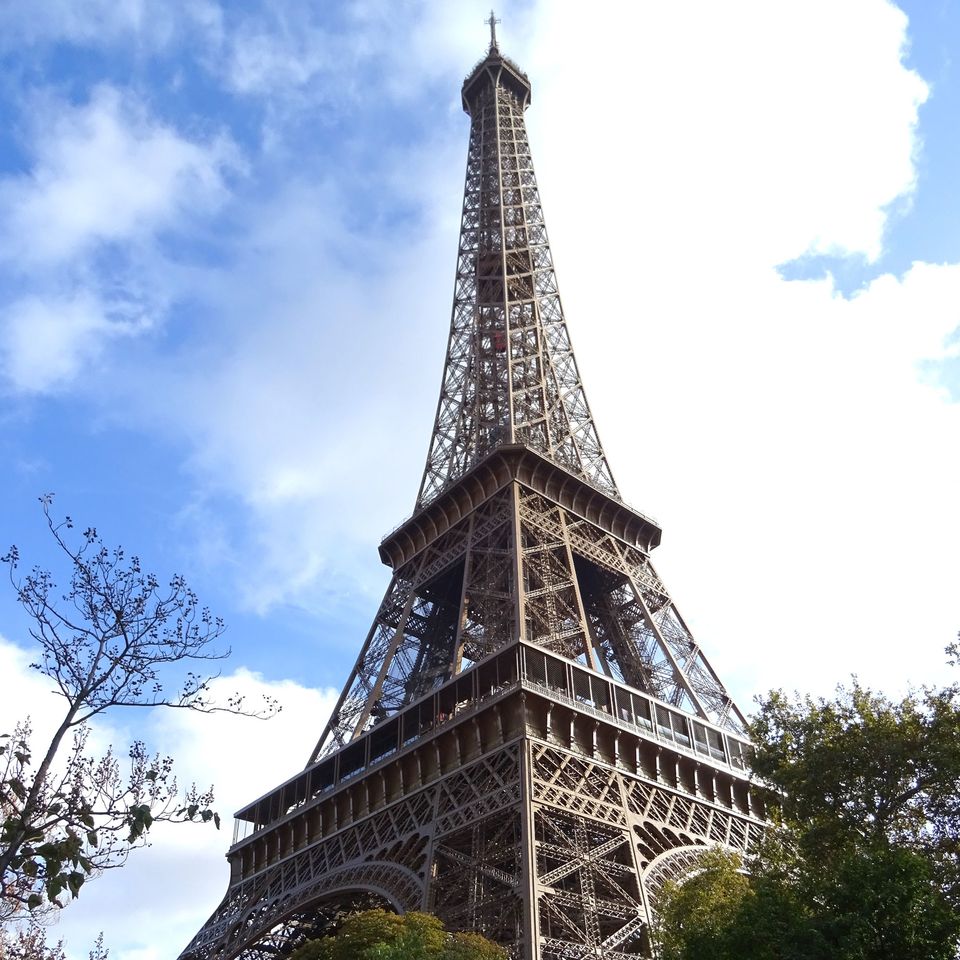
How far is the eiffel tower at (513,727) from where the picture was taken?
1045 inches

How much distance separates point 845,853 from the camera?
18.7 metres

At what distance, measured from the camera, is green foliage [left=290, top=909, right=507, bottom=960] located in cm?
1998

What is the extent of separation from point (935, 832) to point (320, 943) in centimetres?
1529

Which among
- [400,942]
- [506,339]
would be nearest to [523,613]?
[400,942]

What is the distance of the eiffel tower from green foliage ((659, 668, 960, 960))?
350cm

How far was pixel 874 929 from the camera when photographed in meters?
16.7

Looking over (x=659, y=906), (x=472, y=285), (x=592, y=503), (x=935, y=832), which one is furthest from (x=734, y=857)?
(x=472, y=285)

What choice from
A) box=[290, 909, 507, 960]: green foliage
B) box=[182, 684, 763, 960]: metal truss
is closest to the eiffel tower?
box=[182, 684, 763, 960]: metal truss

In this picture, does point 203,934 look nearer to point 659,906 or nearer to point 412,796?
point 412,796

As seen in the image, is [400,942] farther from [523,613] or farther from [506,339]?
[506,339]

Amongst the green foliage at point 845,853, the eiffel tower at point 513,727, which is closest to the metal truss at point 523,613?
the eiffel tower at point 513,727

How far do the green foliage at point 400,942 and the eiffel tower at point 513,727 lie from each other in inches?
82.3

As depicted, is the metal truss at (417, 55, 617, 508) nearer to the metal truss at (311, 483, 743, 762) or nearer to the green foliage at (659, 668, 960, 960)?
the metal truss at (311, 483, 743, 762)

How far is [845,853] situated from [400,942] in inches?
358
